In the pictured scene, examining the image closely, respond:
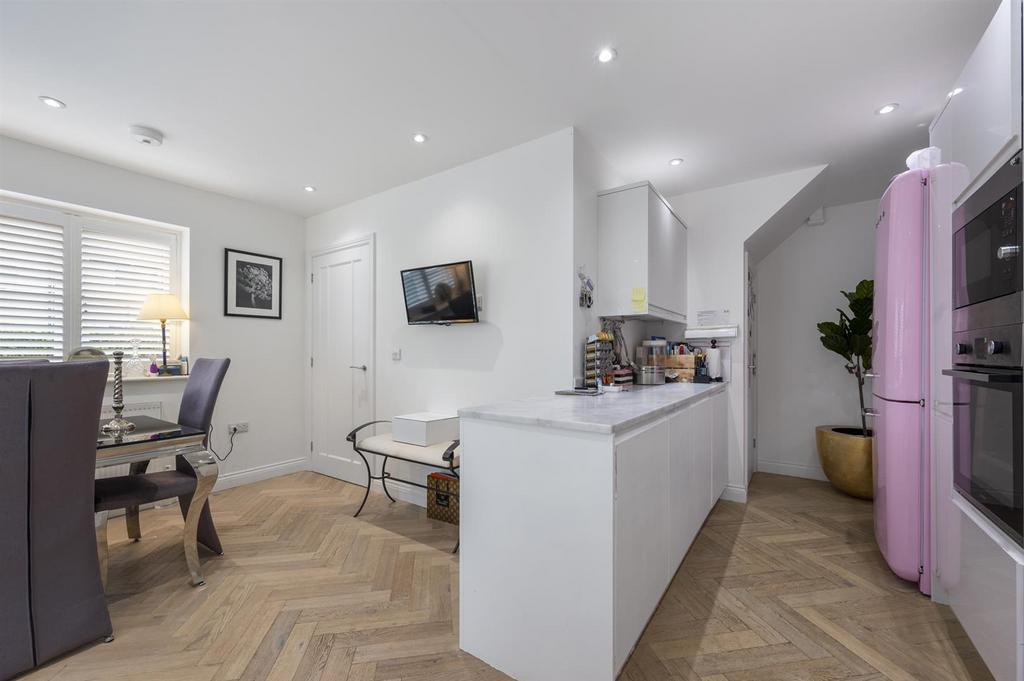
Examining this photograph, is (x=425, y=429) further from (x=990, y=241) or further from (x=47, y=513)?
(x=990, y=241)

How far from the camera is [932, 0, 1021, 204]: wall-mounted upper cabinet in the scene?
1.25m

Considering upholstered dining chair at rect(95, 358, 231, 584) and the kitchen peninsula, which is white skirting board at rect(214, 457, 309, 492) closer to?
upholstered dining chair at rect(95, 358, 231, 584)

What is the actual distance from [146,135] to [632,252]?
3197mm

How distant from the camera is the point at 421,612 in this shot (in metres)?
1.96

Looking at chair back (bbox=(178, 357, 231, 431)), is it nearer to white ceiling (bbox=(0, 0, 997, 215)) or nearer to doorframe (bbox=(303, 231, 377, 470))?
doorframe (bbox=(303, 231, 377, 470))

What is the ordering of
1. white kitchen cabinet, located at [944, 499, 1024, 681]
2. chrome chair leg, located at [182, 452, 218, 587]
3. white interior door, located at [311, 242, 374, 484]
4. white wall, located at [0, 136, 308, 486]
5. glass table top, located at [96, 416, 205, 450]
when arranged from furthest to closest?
white interior door, located at [311, 242, 374, 484] → white wall, located at [0, 136, 308, 486] → chrome chair leg, located at [182, 452, 218, 587] → glass table top, located at [96, 416, 205, 450] → white kitchen cabinet, located at [944, 499, 1024, 681]

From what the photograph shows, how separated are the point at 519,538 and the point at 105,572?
6.89 feet

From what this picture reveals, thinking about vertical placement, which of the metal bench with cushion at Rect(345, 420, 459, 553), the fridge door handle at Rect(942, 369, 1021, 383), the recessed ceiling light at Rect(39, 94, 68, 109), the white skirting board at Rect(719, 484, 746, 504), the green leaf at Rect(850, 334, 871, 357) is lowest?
the white skirting board at Rect(719, 484, 746, 504)

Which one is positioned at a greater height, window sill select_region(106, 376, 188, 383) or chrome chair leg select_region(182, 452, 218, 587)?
window sill select_region(106, 376, 188, 383)

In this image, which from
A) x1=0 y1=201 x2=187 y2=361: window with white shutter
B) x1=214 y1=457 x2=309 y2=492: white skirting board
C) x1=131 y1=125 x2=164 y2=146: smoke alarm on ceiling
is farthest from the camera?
x1=214 y1=457 x2=309 y2=492: white skirting board

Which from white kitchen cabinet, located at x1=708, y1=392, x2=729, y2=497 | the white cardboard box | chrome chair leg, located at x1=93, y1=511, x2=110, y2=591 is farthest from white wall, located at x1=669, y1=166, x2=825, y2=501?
chrome chair leg, located at x1=93, y1=511, x2=110, y2=591

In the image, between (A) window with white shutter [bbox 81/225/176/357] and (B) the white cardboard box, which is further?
(A) window with white shutter [bbox 81/225/176/357]

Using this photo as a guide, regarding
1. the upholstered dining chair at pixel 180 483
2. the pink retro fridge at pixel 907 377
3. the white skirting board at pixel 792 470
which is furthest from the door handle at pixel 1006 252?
the upholstered dining chair at pixel 180 483

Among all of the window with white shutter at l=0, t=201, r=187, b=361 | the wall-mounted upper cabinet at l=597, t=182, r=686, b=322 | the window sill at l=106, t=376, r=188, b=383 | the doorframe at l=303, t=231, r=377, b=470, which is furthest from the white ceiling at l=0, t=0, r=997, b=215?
the window sill at l=106, t=376, r=188, b=383
